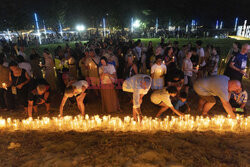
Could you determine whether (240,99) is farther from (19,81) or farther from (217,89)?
(19,81)

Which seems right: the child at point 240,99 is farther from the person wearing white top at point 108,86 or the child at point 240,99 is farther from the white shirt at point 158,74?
the person wearing white top at point 108,86

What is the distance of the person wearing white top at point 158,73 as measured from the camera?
5.59 metres

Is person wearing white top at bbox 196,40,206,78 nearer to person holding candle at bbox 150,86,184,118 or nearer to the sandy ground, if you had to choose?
person holding candle at bbox 150,86,184,118

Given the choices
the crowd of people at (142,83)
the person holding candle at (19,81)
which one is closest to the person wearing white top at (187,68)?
the crowd of people at (142,83)

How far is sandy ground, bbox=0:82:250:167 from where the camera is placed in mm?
3400

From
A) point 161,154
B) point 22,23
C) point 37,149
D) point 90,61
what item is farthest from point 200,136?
point 22,23

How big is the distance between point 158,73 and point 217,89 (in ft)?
5.27

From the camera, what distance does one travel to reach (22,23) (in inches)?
1127

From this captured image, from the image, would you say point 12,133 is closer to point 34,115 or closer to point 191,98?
point 34,115

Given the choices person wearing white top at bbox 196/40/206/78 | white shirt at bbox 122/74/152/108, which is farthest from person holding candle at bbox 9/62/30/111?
person wearing white top at bbox 196/40/206/78

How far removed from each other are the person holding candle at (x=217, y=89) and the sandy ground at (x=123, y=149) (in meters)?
0.74

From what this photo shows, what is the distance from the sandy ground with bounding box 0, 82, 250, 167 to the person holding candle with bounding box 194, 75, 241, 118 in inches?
29.2

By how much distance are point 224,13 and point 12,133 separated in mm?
42714

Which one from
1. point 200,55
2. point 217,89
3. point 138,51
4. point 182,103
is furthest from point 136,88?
point 138,51
